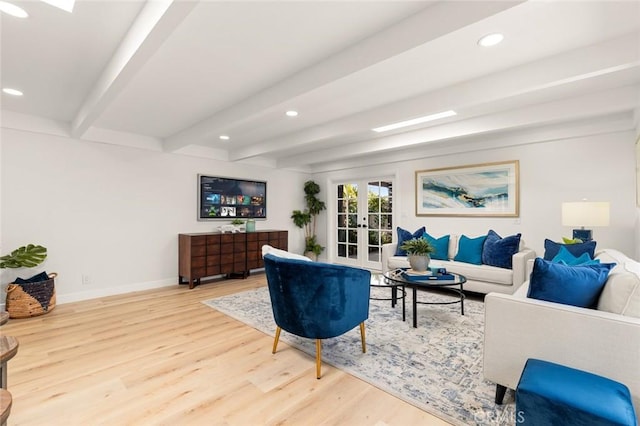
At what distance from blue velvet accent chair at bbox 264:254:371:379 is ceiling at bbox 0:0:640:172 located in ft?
4.63

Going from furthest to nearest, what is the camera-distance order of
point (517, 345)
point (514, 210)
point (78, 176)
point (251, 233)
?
point (251, 233) → point (514, 210) → point (78, 176) → point (517, 345)

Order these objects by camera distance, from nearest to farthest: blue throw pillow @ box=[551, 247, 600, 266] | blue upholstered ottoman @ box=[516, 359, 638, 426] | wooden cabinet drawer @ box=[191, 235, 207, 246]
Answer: blue upholstered ottoman @ box=[516, 359, 638, 426]
blue throw pillow @ box=[551, 247, 600, 266]
wooden cabinet drawer @ box=[191, 235, 207, 246]

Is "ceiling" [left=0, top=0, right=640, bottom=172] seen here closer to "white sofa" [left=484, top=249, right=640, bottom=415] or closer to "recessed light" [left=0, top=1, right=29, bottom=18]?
"recessed light" [left=0, top=1, right=29, bottom=18]

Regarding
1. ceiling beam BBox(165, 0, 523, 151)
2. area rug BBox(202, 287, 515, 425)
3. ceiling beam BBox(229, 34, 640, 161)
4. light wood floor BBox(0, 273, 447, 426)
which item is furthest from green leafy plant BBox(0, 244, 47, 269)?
ceiling beam BBox(229, 34, 640, 161)

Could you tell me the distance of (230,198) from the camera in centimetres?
559

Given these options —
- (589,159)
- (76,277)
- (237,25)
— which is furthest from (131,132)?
(589,159)

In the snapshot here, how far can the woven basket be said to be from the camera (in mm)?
3283

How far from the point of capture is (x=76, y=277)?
13.0 ft

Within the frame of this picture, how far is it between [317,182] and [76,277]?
473cm

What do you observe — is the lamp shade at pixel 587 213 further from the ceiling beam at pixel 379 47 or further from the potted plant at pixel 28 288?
the potted plant at pixel 28 288

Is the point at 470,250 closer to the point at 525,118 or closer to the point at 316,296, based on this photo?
the point at 525,118

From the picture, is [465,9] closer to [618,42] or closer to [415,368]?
[618,42]

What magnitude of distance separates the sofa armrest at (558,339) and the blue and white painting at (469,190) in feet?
10.4

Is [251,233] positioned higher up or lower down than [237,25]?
lower down
